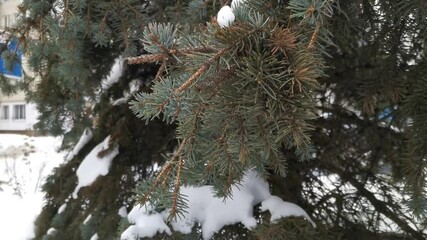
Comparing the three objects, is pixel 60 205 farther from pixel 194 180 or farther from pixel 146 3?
pixel 194 180

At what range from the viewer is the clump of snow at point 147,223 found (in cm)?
200

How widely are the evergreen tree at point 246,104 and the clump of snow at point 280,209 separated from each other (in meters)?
0.06

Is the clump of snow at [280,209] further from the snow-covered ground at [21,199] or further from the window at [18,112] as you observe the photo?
the window at [18,112]

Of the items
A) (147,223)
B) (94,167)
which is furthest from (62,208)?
(147,223)

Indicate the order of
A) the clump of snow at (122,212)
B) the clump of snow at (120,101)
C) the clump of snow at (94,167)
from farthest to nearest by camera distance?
the clump of snow at (120,101)
the clump of snow at (94,167)
the clump of snow at (122,212)

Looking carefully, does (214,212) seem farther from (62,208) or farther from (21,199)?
(21,199)

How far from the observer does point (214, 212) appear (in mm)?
2125

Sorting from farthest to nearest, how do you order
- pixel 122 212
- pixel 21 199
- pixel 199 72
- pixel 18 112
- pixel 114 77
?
pixel 18 112, pixel 21 199, pixel 114 77, pixel 122 212, pixel 199 72

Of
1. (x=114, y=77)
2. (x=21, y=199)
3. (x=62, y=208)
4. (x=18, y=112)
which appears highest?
(x=18, y=112)

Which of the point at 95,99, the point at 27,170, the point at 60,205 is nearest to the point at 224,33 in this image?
the point at 95,99

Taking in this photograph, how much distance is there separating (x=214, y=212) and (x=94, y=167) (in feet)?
2.80

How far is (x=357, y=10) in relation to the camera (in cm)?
146

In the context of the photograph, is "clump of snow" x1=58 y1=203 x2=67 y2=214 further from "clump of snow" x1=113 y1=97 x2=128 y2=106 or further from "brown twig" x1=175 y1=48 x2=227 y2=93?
"brown twig" x1=175 y1=48 x2=227 y2=93

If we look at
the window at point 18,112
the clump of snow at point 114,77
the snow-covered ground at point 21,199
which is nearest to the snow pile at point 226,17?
the clump of snow at point 114,77
